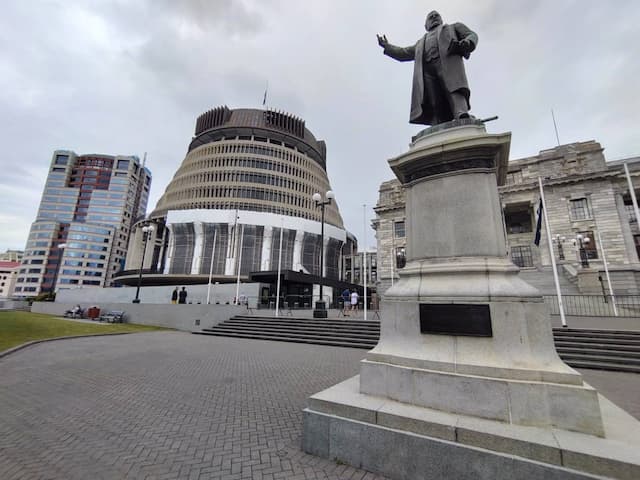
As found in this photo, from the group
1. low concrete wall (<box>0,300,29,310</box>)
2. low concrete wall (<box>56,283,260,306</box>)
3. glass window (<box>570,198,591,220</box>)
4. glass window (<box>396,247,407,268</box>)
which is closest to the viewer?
low concrete wall (<box>56,283,260,306</box>)

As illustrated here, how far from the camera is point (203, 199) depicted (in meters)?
65.6

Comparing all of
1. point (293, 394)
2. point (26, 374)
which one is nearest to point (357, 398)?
Answer: point (293, 394)

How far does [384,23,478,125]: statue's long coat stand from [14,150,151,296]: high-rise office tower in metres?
137

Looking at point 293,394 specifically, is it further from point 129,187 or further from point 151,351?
point 129,187

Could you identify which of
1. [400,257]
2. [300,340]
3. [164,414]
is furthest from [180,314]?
[400,257]

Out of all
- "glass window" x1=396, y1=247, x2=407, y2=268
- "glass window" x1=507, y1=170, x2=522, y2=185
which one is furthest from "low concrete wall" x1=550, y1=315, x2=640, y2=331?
"glass window" x1=507, y1=170, x2=522, y2=185

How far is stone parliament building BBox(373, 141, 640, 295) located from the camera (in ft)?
103

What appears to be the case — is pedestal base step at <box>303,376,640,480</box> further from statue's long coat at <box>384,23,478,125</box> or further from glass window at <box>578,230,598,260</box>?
glass window at <box>578,230,598,260</box>

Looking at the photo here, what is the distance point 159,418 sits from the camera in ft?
17.3

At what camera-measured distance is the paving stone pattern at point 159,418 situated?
144 inches

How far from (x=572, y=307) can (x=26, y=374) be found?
3357cm

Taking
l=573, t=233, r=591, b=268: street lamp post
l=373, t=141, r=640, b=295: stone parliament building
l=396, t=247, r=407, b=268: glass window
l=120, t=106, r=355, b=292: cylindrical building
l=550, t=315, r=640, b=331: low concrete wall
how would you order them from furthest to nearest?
l=120, t=106, r=355, b=292: cylindrical building
l=396, t=247, r=407, b=268: glass window
l=573, t=233, r=591, b=268: street lamp post
l=373, t=141, r=640, b=295: stone parliament building
l=550, t=315, r=640, b=331: low concrete wall

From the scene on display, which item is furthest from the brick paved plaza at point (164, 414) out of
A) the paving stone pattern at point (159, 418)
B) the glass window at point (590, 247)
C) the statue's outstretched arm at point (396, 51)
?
the glass window at point (590, 247)

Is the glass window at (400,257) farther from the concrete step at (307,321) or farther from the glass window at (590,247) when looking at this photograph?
the concrete step at (307,321)
